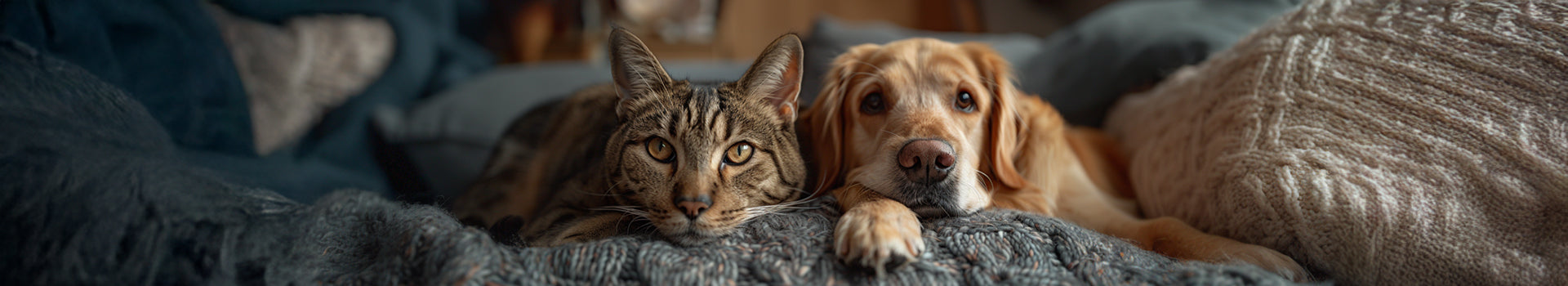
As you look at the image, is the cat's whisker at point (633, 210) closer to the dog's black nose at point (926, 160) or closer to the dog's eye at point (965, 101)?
the dog's black nose at point (926, 160)

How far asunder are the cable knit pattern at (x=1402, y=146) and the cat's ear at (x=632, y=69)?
889mm

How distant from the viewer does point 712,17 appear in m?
3.38

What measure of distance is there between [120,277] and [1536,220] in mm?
1622

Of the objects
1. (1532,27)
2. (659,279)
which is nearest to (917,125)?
(659,279)

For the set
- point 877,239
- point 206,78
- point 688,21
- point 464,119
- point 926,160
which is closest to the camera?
point 877,239

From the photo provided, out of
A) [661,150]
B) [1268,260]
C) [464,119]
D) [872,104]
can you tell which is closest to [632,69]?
[661,150]

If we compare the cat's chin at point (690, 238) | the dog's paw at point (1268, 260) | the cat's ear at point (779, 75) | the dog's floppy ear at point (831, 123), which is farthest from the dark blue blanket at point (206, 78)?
the dog's paw at point (1268, 260)

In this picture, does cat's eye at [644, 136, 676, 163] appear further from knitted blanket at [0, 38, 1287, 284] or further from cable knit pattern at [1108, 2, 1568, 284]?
cable knit pattern at [1108, 2, 1568, 284]

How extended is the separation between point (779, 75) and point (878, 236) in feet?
1.05

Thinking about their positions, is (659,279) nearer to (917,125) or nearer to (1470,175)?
(917,125)

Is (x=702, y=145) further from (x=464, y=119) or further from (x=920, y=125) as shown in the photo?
(x=464, y=119)

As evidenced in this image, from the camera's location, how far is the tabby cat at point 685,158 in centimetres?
85

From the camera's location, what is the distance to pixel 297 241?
750 mm

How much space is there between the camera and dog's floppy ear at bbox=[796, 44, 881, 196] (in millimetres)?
1042
